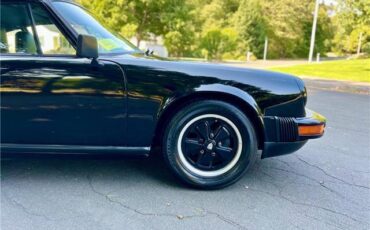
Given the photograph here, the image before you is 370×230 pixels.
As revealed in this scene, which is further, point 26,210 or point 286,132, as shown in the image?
point 286,132

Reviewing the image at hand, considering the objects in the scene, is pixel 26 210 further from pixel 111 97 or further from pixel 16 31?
pixel 16 31

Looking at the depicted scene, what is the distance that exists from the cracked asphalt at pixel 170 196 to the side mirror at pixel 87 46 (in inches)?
33.9

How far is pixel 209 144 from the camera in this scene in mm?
2801

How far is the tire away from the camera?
2695mm

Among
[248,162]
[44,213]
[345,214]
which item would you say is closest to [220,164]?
[248,162]

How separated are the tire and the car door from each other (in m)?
0.45

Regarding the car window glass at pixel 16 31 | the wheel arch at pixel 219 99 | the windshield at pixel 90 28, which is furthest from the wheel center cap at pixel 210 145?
the car window glass at pixel 16 31

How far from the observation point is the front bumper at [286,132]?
2.72 meters

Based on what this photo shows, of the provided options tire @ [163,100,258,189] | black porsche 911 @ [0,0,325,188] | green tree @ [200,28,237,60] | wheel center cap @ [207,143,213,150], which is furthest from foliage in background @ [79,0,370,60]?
wheel center cap @ [207,143,213,150]

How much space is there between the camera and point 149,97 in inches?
103

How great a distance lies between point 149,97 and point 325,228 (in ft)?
5.25

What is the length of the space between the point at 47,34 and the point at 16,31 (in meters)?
0.27

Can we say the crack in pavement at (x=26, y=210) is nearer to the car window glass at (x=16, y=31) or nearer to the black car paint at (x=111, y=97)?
the black car paint at (x=111, y=97)

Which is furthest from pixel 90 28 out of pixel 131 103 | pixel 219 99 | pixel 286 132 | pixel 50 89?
pixel 286 132
